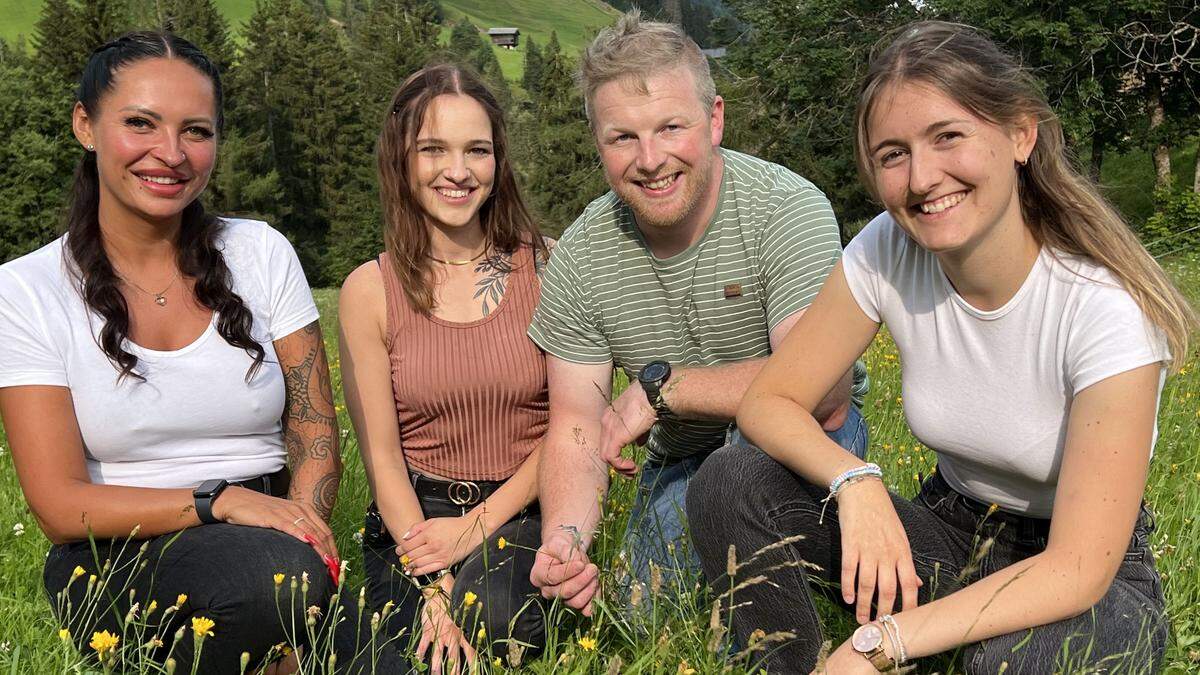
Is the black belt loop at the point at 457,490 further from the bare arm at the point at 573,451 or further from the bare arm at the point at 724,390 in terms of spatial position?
the bare arm at the point at 724,390

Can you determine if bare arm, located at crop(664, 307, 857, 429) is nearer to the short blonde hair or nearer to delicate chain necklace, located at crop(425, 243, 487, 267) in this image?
the short blonde hair

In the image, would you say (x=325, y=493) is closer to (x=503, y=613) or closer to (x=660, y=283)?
(x=503, y=613)

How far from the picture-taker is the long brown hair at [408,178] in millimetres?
4012

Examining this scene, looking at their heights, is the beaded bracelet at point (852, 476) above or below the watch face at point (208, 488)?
above

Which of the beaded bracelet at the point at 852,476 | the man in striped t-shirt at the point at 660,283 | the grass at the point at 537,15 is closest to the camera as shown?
the beaded bracelet at the point at 852,476

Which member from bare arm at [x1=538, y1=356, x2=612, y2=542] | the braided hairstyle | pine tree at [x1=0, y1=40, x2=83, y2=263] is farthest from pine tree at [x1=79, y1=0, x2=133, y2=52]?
bare arm at [x1=538, y1=356, x2=612, y2=542]

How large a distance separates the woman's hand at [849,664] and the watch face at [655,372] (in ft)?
4.17

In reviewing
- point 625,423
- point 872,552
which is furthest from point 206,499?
point 872,552

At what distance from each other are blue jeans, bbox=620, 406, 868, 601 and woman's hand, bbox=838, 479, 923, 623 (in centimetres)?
43

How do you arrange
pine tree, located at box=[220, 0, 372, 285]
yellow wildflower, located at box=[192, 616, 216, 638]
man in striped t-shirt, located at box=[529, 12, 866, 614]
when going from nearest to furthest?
yellow wildflower, located at box=[192, 616, 216, 638]
man in striped t-shirt, located at box=[529, 12, 866, 614]
pine tree, located at box=[220, 0, 372, 285]

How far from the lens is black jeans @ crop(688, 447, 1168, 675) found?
2539 mm

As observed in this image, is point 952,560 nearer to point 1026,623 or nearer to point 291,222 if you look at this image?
point 1026,623

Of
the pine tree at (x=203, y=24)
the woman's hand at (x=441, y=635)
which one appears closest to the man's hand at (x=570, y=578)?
the woman's hand at (x=441, y=635)

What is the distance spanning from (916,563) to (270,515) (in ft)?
6.11
